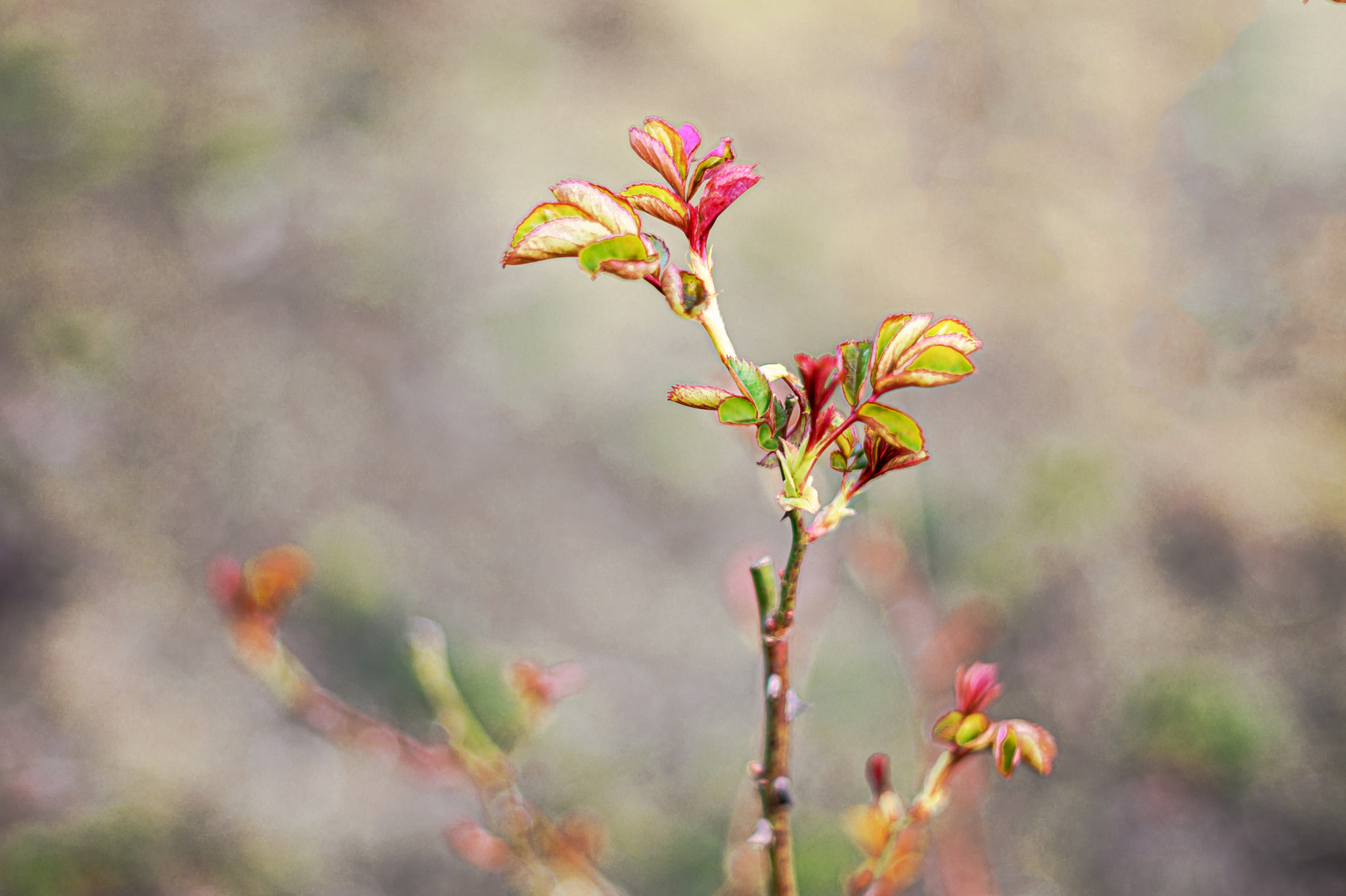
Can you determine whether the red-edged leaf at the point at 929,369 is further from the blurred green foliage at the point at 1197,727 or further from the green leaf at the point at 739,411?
the blurred green foliage at the point at 1197,727

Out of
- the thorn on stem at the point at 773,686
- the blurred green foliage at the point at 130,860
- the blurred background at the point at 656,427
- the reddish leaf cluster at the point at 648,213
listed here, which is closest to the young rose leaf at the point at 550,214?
the reddish leaf cluster at the point at 648,213

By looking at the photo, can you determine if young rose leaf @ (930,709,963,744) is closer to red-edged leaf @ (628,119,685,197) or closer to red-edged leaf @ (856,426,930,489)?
red-edged leaf @ (856,426,930,489)

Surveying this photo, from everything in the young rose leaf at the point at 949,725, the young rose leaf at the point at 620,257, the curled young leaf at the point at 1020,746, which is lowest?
the curled young leaf at the point at 1020,746

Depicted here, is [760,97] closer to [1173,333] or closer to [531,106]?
[531,106]

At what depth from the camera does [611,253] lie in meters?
0.46

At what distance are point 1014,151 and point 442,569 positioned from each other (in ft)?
8.08

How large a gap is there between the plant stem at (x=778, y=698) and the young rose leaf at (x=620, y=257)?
164mm

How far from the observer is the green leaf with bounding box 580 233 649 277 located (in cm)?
45

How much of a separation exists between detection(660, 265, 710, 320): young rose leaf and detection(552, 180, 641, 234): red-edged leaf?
0.04 meters

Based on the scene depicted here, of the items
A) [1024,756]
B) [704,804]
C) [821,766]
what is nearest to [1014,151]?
[821,766]

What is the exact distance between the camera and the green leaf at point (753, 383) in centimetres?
46

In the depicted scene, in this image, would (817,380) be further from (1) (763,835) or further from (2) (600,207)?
(1) (763,835)

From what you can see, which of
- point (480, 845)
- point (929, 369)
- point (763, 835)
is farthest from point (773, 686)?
point (480, 845)

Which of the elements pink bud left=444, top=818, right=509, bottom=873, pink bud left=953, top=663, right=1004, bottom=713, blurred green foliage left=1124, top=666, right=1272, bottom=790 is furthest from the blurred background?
pink bud left=953, top=663, right=1004, bottom=713
